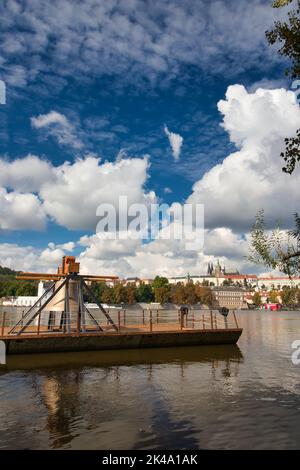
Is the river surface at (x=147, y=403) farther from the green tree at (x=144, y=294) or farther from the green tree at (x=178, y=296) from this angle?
the green tree at (x=144, y=294)

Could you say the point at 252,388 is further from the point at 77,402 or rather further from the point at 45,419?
the point at 45,419

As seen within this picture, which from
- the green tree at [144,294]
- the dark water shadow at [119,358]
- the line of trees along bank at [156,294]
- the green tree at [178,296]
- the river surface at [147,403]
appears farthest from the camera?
the green tree at [144,294]

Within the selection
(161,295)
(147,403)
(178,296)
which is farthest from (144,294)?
(147,403)

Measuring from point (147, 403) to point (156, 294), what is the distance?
156340mm

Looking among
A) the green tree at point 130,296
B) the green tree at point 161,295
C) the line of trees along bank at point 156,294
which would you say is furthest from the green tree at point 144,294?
the green tree at point 161,295

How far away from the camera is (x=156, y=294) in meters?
171

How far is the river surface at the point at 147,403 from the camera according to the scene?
11875mm

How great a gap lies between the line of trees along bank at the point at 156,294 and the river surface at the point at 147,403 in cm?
14299

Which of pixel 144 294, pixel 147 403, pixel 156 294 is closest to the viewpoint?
pixel 147 403

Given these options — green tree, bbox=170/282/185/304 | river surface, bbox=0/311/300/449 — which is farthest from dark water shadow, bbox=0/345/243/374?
green tree, bbox=170/282/185/304

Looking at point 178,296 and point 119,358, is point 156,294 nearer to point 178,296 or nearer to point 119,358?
point 178,296

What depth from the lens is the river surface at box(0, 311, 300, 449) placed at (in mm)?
11875

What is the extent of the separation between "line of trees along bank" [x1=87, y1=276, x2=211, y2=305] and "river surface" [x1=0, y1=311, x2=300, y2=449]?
469 ft
